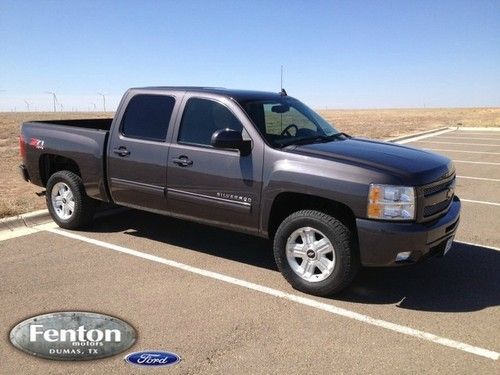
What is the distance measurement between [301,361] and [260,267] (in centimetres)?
192

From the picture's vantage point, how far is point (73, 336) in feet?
12.0

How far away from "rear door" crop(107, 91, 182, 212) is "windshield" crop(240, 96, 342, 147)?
3.14 feet

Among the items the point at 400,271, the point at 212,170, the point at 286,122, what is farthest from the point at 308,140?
the point at 400,271

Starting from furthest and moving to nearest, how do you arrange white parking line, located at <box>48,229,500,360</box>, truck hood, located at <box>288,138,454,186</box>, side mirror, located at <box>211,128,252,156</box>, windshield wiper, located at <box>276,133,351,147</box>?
windshield wiper, located at <box>276,133,351,147</box> → side mirror, located at <box>211,128,252,156</box> → truck hood, located at <box>288,138,454,186</box> → white parking line, located at <box>48,229,500,360</box>

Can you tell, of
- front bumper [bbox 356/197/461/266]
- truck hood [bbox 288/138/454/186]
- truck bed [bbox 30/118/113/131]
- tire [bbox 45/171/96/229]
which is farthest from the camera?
truck bed [bbox 30/118/113/131]

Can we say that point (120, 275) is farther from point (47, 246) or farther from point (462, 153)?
point (462, 153)

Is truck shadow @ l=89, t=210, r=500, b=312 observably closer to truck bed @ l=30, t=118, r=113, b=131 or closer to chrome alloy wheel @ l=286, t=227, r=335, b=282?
chrome alloy wheel @ l=286, t=227, r=335, b=282

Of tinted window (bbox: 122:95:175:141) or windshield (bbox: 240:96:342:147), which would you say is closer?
windshield (bbox: 240:96:342:147)

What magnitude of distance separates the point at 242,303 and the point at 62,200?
333 cm

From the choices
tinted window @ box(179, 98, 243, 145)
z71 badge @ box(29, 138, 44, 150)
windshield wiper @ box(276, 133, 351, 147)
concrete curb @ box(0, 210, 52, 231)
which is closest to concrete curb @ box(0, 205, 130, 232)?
concrete curb @ box(0, 210, 52, 231)

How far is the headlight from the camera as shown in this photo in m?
4.12

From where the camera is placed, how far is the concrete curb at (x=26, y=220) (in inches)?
250

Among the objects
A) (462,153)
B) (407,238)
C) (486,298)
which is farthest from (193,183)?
(462,153)

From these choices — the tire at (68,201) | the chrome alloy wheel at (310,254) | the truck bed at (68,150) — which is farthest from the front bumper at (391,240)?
the tire at (68,201)
